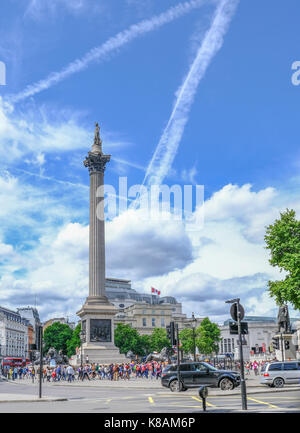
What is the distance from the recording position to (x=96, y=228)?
7788 centimetres

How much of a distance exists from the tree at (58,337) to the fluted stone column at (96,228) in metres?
72.6

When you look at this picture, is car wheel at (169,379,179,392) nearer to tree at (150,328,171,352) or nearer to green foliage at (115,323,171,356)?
green foliage at (115,323,171,356)

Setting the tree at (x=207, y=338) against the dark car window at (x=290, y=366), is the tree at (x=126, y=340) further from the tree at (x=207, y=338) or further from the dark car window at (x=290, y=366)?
the dark car window at (x=290, y=366)

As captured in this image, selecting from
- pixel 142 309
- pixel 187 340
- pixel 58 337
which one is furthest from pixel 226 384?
pixel 142 309

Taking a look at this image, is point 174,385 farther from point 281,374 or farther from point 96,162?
point 96,162

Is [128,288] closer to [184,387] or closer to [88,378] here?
[88,378]

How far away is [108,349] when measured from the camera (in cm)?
7025

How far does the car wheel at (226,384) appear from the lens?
28.4 meters

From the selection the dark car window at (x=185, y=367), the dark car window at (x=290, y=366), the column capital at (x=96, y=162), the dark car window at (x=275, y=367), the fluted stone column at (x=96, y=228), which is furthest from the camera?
the column capital at (x=96, y=162)

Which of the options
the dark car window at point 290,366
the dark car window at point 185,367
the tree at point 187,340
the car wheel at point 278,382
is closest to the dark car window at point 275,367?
the dark car window at point 290,366

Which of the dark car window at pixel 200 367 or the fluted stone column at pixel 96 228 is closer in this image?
the dark car window at pixel 200 367

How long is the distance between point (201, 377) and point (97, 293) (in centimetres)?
4800
